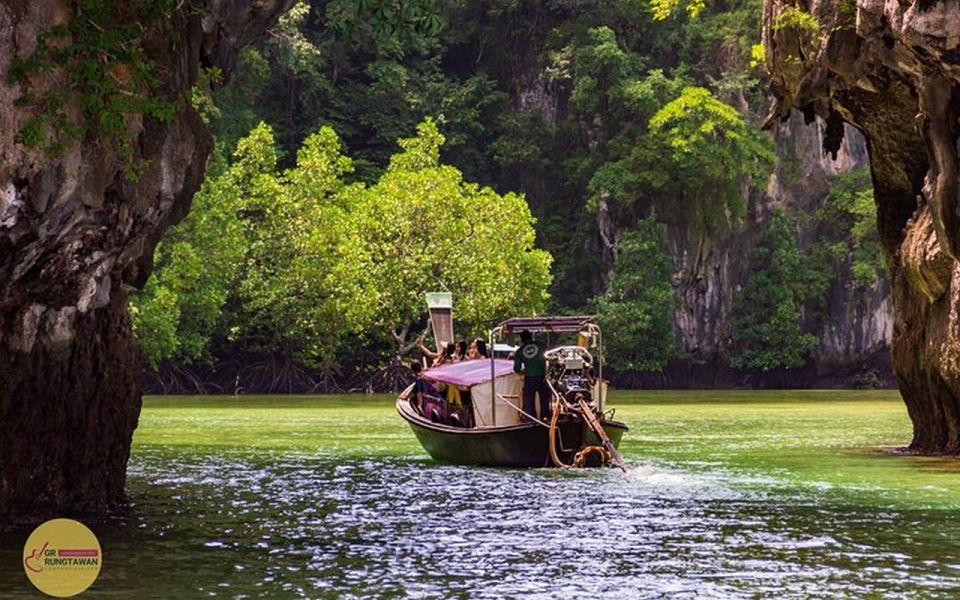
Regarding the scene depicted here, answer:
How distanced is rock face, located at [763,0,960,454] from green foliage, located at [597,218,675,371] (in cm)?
3591

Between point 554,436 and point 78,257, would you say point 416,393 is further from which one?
point 78,257

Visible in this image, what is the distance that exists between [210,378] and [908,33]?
4446 cm

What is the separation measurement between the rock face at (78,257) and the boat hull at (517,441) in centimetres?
805

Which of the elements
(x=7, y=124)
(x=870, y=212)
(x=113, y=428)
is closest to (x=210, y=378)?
(x=870, y=212)

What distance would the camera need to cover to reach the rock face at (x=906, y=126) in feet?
66.3

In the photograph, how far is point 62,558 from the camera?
1564 centimetres

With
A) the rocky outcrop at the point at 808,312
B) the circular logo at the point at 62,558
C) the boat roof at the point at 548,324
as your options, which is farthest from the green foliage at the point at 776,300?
the circular logo at the point at 62,558

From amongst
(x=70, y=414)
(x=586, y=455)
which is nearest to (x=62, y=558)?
(x=70, y=414)

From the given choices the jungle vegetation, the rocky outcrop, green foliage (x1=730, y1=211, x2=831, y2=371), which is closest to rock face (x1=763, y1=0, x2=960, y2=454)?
the jungle vegetation

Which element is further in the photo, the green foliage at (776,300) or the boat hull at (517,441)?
the green foliage at (776,300)

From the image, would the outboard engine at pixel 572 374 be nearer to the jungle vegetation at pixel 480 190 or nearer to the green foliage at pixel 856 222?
the jungle vegetation at pixel 480 190

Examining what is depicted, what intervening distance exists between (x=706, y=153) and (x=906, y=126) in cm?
3687

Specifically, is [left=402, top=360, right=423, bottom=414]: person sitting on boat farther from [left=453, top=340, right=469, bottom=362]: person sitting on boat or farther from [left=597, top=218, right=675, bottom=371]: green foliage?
[left=597, top=218, right=675, bottom=371]: green foliage

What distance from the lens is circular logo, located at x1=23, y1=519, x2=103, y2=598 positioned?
14.2 metres
